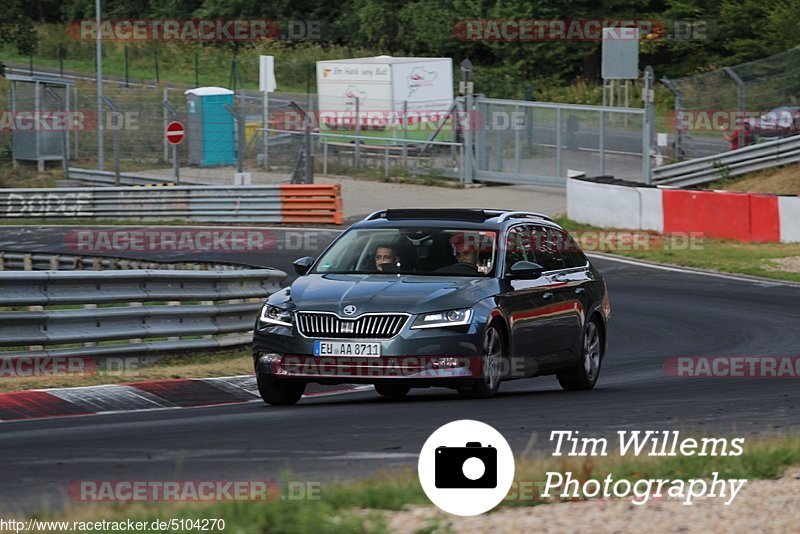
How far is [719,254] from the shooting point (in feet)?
85.9

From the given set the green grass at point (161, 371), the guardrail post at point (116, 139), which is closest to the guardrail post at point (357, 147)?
the guardrail post at point (116, 139)

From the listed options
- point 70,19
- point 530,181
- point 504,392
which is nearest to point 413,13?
point 70,19

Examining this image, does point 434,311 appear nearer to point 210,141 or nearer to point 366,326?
point 366,326

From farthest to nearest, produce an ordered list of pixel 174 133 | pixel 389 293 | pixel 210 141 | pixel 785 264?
1. pixel 210 141
2. pixel 174 133
3. pixel 785 264
4. pixel 389 293

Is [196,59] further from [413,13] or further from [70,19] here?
[70,19]

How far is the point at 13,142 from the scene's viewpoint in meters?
47.0

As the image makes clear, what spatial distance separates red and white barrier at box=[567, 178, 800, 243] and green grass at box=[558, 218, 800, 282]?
190mm

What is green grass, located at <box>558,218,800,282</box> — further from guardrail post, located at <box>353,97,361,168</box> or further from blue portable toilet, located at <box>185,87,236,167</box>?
blue portable toilet, located at <box>185,87,236,167</box>

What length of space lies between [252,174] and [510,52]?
24369mm

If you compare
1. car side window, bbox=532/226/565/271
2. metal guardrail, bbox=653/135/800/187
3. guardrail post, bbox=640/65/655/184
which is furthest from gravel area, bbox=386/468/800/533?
metal guardrail, bbox=653/135/800/187

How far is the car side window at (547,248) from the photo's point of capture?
1273cm

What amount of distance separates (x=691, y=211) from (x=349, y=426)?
19.2 m

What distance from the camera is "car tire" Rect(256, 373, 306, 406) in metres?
11.4

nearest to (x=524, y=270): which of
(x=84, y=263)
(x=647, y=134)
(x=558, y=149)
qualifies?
(x=84, y=263)
